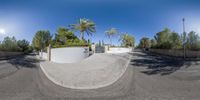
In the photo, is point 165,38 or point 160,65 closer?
point 160,65

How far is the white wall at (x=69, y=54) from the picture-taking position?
1815 cm

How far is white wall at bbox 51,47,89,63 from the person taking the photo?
18.1 m

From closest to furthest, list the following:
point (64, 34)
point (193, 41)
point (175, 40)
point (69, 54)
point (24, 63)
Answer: point (69, 54), point (24, 63), point (193, 41), point (175, 40), point (64, 34)

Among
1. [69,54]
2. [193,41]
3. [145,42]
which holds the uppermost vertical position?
[145,42]

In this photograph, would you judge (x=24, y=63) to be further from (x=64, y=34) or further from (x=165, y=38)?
(x=165, y=38)

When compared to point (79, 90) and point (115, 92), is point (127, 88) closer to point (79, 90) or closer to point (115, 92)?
point (115, 92)

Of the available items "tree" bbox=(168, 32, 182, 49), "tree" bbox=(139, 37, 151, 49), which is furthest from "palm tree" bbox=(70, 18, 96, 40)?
"tree" bbox=(139, 37, 151, 49)

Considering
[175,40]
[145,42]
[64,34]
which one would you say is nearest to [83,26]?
[64,34]

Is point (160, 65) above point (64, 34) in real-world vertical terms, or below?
below

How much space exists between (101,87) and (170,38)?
32570mm

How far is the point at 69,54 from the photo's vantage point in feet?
59.6

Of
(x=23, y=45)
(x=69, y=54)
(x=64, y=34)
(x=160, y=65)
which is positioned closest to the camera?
(x=160, y=65)

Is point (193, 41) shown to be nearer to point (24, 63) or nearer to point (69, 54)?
point (69, 54)

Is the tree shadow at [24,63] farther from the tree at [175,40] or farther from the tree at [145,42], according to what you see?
the tree at [145,42]
